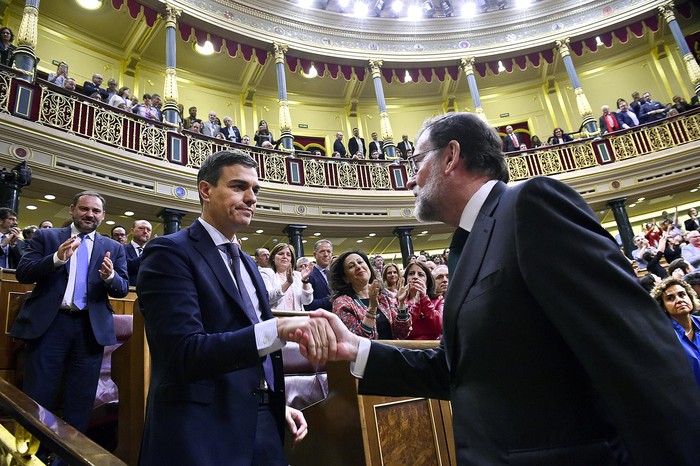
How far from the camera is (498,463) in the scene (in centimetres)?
91

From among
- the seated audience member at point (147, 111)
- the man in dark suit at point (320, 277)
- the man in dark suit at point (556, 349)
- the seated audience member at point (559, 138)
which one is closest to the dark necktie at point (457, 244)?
the man in dark suit at point (556, 349)

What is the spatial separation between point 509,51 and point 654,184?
4.84 m

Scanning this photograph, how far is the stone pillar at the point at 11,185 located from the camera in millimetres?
5535

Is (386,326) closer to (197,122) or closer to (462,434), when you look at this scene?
(462,434)

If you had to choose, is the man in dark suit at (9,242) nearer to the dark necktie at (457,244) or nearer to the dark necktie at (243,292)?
the dark necktie at (243,292)

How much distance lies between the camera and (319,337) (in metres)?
1.21

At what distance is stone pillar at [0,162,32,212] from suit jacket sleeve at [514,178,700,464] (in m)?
6.36

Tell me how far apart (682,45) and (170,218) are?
11905 millimetres

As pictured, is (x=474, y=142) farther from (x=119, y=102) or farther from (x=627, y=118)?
(x=627, y=118)

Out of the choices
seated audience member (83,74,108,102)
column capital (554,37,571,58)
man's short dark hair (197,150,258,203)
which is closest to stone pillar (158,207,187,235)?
seated audience member (83,74,108,102)

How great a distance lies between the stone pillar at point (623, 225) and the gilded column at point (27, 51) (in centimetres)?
1053

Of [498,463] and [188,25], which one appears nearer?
[498,463]

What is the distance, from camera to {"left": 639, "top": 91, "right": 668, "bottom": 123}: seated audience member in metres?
10.3

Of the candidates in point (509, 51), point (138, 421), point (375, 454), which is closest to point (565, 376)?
point (375, 454)
